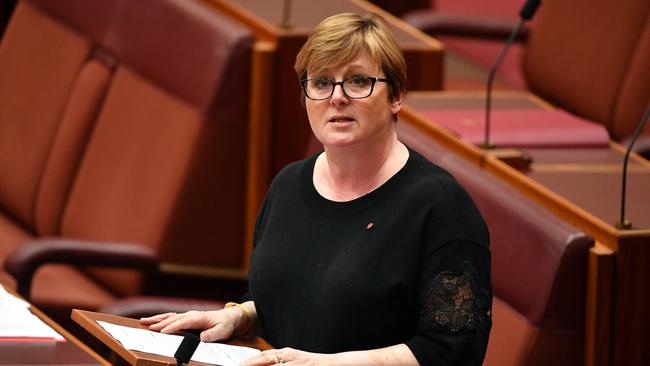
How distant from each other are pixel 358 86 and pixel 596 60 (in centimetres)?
73

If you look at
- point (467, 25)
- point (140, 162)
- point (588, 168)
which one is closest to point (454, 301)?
point (588, 168)

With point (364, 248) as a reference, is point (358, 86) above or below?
above

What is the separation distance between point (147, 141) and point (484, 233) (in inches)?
31.9

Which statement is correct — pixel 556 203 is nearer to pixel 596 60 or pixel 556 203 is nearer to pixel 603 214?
pixel 603 214

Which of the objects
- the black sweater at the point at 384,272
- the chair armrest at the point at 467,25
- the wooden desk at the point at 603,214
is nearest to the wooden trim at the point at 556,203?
the wooden desk at the point at 603,214

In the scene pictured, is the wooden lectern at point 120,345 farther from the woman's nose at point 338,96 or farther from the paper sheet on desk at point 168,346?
the woman's nose at point 338,96

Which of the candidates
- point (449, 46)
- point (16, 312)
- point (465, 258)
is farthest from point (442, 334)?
→ point (449, 46)

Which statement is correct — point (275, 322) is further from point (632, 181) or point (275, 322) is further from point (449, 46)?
point (449, 46)

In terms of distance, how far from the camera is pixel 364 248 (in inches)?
39.9

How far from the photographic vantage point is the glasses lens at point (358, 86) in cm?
101

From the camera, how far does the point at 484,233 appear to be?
994 millimetres

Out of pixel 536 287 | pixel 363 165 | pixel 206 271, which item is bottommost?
pixel 206 271

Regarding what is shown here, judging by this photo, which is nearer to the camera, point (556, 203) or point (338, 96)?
point (338, 96)

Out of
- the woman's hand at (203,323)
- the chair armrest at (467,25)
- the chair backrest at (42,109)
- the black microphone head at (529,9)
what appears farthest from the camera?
the chair armrest at (467,25)
